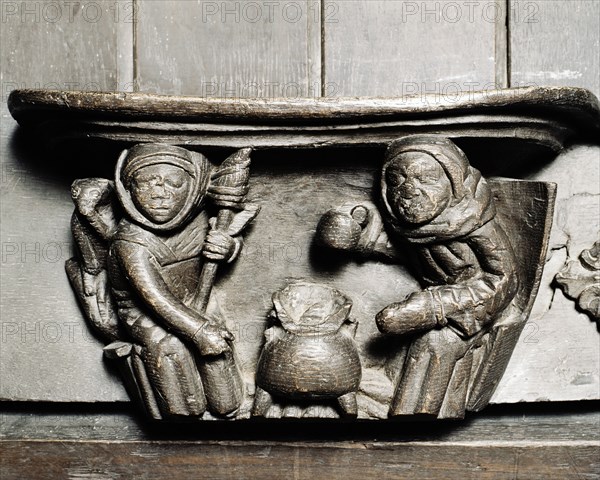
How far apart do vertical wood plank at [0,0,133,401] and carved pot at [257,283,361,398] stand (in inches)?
12.3

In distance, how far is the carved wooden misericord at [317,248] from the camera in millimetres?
1190

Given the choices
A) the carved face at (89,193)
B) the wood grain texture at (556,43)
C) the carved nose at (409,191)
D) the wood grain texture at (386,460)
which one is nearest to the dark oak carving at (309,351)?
the wood grain texture at (386,460)

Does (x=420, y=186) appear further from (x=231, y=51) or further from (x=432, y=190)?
(x=231, y=51)

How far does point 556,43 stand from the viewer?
1366 millimetres

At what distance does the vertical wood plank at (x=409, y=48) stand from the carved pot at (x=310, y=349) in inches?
13.5

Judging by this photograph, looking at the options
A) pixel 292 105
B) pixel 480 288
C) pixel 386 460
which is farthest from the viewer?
pixel 386 460

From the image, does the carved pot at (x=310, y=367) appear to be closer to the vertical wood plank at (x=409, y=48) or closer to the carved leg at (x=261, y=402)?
the carved leg at (x=261, y=402)

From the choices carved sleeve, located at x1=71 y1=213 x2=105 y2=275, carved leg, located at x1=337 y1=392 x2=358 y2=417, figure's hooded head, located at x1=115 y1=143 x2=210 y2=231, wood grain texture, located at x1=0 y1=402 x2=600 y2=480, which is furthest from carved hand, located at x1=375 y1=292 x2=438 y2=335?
carved sleeve, located at x1=71 y1=213 x2=105 y2=275

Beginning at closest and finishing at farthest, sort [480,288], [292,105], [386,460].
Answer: [292,105], [480,288], [386,460]

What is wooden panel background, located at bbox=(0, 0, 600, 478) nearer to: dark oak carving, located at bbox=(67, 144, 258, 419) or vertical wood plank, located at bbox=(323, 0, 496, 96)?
vertical wood plank, located at bbox=(323, 0, 496, 96)

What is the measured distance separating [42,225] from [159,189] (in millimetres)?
303

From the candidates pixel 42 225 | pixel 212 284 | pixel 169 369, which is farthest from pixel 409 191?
pixel 42 225

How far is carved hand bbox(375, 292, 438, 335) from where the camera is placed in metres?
1.24

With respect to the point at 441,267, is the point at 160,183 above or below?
above
